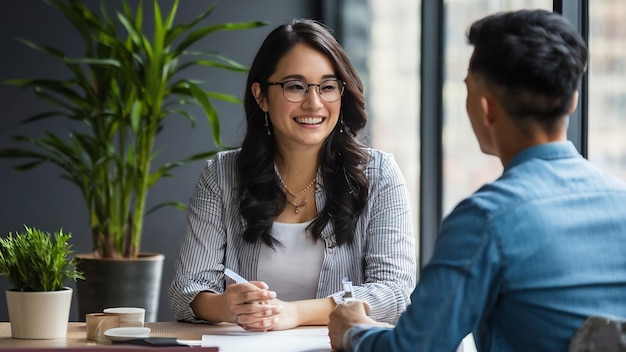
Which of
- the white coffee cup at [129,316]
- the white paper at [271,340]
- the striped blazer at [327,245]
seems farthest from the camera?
the striped blazer at [327,245]

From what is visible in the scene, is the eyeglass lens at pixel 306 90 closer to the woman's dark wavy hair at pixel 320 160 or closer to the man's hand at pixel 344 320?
the woman's dark wavy hair at pixel 320 160

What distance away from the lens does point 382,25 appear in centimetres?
464

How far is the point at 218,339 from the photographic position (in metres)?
1.91

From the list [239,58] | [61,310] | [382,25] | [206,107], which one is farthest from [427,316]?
[239,58]

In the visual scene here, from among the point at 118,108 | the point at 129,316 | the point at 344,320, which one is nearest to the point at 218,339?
the point at 129,316

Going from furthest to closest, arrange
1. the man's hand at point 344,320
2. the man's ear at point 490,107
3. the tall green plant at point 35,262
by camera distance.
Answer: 1. the tall green plant at point 35,262
2. the man's hand at point 344,320
3. the man's ear at point 490,107

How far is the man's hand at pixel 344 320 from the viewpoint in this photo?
1661 mm

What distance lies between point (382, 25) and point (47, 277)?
3.02m

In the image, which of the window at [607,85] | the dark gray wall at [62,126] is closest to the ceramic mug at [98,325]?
the window at [607,85]

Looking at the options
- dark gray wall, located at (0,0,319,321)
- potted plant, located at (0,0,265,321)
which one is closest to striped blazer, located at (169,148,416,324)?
potted plant, located at (0,0,265,321)

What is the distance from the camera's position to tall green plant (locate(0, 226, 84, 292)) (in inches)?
75.1

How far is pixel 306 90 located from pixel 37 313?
98cm

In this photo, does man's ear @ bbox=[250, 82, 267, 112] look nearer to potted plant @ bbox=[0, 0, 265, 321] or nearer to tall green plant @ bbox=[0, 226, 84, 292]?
tall green plant @ bbox=[0, 226, 84, 292]

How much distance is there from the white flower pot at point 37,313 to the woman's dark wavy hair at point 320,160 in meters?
0.67
